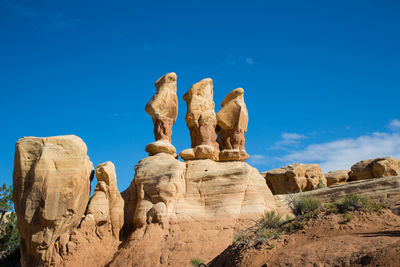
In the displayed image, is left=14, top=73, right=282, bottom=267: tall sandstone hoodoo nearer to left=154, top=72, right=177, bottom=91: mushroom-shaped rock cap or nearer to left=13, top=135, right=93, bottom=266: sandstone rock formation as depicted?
left=13, top=135, right=93, bottom=266: sandstone rock formation

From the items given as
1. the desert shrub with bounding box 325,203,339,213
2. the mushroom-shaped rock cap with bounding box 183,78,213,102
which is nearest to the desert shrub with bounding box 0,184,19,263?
the mushroom-shaped rock cap with bounding box 183,78,213,102

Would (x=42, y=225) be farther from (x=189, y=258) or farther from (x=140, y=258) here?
(x=189, y=258)

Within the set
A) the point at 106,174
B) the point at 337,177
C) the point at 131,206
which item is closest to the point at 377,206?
the point at 131,206

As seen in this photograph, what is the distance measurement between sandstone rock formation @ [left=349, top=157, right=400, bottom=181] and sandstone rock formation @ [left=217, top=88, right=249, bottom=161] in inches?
327

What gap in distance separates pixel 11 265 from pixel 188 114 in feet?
42.1

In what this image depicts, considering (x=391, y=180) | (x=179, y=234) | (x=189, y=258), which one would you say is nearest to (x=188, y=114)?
(x=179, y=234)

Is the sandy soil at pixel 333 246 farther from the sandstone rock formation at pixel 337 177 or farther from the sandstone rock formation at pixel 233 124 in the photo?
the sandstone rock formation at pixel 337 177

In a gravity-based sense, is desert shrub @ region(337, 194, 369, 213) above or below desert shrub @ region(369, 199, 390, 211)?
above

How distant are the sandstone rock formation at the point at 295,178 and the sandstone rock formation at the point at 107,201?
1144 cm

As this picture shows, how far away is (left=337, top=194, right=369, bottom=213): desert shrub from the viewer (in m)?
12.3

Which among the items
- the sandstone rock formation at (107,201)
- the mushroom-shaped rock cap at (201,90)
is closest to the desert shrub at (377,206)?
the sandstone rock formation at (107,201)

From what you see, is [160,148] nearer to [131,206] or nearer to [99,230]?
[131,206]

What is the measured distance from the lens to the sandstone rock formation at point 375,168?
23328 millimetres

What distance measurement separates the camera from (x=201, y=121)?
70.2ft
